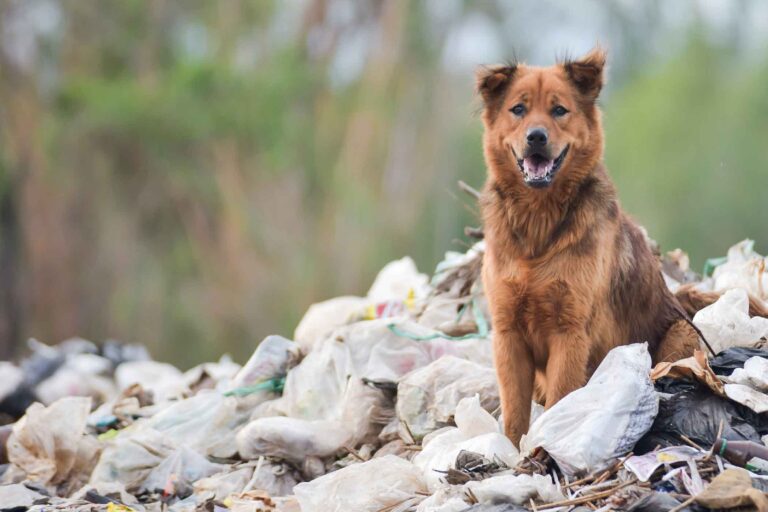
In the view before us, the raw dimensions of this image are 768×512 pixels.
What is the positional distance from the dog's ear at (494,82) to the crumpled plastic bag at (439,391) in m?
1.29

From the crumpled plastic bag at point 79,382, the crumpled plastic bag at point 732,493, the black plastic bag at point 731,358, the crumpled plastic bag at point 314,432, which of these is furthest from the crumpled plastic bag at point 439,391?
the crumpled plastic bag at point 79,382

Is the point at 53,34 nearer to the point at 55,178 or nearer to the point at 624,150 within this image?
the point at 55,178

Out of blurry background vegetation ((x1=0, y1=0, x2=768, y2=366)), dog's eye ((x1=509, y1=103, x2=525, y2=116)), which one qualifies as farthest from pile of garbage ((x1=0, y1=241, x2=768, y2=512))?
blurry background vegetation ((x1=0, y1=0, x2=768, y2=366))

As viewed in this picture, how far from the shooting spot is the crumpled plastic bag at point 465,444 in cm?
411

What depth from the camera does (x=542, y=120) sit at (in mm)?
4207

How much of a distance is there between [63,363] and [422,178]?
12473 millimetres

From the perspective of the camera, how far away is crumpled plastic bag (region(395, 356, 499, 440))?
4871 mm

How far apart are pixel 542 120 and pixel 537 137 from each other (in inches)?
3.9

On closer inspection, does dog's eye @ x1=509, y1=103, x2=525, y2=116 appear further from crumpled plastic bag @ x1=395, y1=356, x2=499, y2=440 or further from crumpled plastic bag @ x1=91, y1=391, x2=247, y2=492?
crumpled plastic bag @ x1=91, y1=391, x2=247, y2=492

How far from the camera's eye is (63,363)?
325 inches

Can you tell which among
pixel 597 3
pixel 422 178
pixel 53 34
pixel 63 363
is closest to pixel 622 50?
pixel 597 3

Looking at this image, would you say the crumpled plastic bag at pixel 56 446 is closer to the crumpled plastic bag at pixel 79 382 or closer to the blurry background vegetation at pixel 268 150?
the crumpled plastic bag at pixel 79 382

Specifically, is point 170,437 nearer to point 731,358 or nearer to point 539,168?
point 539,168

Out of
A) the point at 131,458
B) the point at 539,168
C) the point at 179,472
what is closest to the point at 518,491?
the point at 539,168
